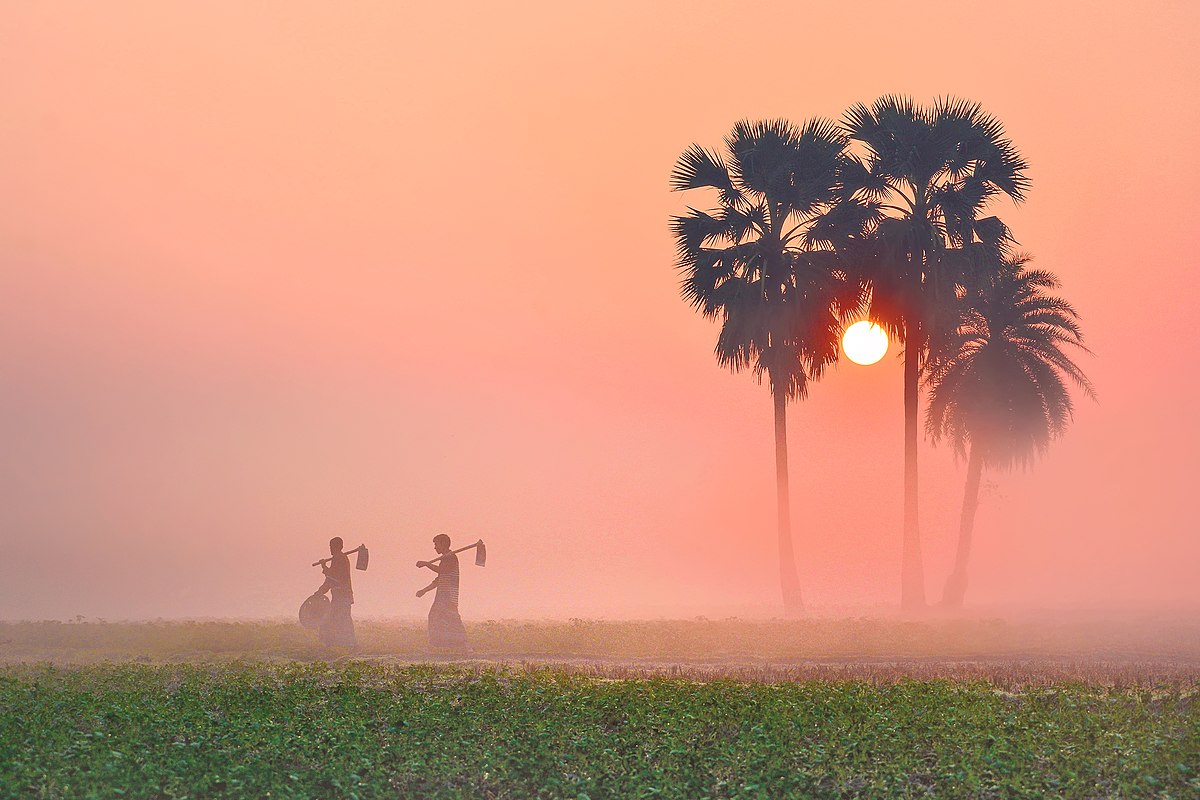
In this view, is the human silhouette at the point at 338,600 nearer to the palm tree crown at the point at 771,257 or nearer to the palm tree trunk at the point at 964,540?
the palm tree crown at the point at 771,257

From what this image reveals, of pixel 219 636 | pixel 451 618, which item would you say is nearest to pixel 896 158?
pixel 451 618

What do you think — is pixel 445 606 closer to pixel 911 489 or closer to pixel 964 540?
pixel 911 489

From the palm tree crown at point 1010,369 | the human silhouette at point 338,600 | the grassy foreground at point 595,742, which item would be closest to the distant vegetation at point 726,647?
the human silhouette at point 338,600

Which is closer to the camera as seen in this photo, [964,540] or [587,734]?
[587,734]

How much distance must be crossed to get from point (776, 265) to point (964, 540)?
19364 millimetres

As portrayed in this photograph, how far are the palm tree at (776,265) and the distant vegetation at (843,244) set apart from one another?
5cm

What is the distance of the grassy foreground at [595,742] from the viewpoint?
14922 mm

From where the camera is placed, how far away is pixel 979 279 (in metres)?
47.4

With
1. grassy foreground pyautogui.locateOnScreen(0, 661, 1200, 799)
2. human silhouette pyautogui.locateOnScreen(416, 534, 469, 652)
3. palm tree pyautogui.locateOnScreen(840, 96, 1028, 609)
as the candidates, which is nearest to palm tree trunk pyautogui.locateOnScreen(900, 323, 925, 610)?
palm tree pyautogui.locateOnScreen(840, 96, 1028, 609)

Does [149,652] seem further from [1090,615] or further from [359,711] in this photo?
[1090,615]

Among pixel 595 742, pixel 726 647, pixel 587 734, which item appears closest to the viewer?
pixel 595 742

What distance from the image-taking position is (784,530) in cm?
4975

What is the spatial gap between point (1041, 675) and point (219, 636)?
21.8 m

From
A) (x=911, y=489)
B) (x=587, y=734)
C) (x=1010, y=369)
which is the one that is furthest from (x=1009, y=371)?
(x=587, y=734)
